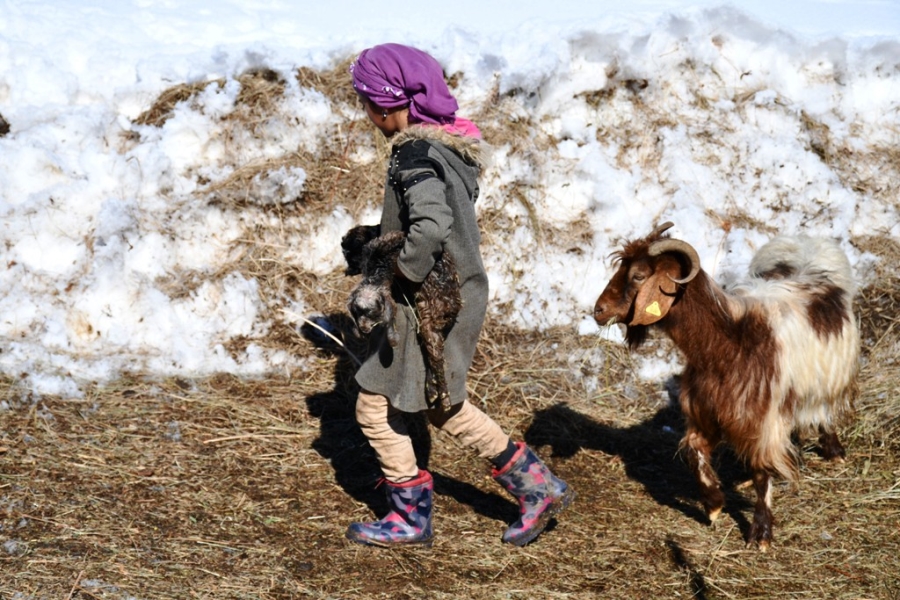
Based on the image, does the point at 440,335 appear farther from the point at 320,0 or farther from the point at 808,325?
the point at 320,0

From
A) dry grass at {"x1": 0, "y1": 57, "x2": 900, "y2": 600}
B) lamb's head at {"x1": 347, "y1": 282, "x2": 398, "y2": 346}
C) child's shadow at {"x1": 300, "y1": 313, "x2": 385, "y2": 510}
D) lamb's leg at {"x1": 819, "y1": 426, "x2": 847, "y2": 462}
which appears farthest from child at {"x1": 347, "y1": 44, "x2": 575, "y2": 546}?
lamb's leg at {"x1": 819, "y1": 426, "x2": 847, "y2": 462}

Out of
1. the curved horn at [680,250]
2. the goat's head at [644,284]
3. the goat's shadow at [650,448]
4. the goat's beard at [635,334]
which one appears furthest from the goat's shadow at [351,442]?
the curved horn at [680,250]

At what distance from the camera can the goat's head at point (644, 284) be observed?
4500mm

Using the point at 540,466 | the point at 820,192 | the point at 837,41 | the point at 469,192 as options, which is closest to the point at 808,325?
the point at 540,466

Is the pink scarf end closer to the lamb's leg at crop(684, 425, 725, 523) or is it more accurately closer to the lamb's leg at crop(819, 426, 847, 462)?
the lamb's leg at crop(684, 425, 725, 523)

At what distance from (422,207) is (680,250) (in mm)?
1450

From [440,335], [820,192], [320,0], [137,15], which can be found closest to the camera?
[440,335]

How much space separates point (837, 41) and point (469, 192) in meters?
Result: 6.00

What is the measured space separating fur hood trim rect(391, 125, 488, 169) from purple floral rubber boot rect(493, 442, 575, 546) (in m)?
1.41

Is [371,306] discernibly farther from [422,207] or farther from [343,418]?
[343,418]

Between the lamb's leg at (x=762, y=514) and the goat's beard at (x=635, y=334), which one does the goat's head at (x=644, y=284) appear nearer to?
the goat's beard at (x=635, y=334)

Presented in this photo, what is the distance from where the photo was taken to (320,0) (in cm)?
1030

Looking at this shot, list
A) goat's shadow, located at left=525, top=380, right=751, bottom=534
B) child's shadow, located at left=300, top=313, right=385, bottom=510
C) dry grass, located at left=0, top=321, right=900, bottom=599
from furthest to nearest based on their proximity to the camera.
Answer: goat's shadow, located at left=525, top=380, right=751, bottom=534 → child's shadow, located at left=300, top=313, right=385, bottom=510 → dry grass, located at left=0, top=321, right=900, bottom=599

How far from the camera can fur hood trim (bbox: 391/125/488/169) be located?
3.85 metres
